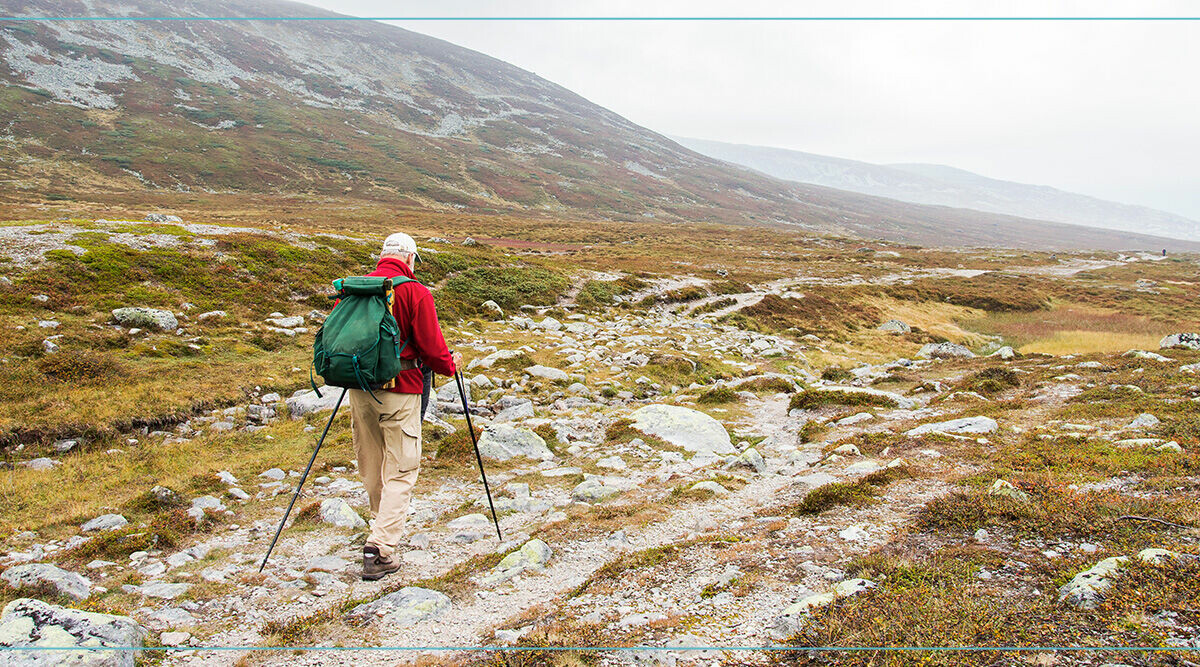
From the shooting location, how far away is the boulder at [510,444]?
32.4ft

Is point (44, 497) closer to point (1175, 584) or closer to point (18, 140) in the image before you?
point (1175, 584)

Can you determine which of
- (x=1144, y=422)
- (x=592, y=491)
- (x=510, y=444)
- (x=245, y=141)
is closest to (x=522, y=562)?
(x=592, y=491)

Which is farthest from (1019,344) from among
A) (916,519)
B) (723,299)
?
(916,519)

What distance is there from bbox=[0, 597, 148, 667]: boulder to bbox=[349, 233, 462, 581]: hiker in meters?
1.98

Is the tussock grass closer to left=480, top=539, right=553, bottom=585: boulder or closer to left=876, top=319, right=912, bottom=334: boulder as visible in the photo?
left=480, top=539, right=553, bottom=585: boulder

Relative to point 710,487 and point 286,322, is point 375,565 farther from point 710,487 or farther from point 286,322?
point 286,322

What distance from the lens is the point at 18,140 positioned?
9150 cm

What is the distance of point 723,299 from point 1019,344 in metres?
16.8

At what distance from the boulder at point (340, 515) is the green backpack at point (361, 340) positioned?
2.49m

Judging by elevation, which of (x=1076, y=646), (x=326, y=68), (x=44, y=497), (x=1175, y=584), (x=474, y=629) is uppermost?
(x=326, y=68)

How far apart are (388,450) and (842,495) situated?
18.7 feet

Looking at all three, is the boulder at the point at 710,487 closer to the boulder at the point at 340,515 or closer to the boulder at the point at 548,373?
the boulder at the point at 340,515

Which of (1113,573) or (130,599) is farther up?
(1113,573)

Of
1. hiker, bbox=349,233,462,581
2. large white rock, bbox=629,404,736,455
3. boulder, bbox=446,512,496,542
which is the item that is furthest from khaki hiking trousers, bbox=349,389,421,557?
large white rock, bbox=629,404,736,455
